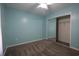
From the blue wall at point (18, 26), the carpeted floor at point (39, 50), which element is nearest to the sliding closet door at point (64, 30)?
the carpeted floor at point (39, 50)

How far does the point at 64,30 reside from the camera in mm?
2484

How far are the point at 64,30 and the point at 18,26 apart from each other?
174cm

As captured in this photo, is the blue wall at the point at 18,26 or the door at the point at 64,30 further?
the door at the point at 64,30

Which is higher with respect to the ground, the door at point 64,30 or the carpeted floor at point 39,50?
the door at point 64,30

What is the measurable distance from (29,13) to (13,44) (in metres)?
0.94

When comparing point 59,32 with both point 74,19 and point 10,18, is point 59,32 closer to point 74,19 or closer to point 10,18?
point 74,19

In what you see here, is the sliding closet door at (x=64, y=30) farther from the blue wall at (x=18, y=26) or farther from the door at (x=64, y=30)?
the blue wall at (x=18, y=26)

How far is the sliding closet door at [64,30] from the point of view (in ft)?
7.84

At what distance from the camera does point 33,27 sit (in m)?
1.85

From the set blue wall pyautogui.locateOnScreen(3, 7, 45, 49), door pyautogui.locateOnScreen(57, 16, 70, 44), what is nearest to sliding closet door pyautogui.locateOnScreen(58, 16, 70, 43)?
door pyautogui.locateOnScreen(57, 16, 70, 44)

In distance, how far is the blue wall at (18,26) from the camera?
1593mm

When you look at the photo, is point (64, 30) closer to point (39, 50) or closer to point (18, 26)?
point (39, 50)

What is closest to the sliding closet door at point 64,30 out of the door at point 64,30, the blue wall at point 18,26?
the door at point 64,30

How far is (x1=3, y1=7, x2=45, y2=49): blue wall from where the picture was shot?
5.23 ft
